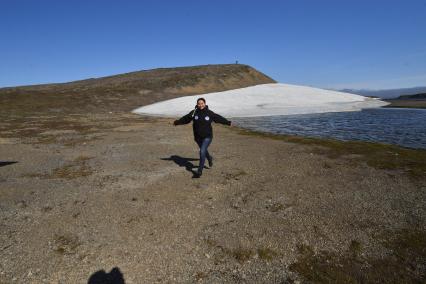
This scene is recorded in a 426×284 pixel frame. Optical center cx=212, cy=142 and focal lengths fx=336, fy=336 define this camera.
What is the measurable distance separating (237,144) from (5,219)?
1646cm

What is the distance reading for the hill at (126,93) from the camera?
61250 mm

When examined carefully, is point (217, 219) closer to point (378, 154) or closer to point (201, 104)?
point (201, 104)

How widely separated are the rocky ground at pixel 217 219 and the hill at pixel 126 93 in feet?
148

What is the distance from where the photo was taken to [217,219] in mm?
10500

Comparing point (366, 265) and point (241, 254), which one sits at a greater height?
point (241, 254)

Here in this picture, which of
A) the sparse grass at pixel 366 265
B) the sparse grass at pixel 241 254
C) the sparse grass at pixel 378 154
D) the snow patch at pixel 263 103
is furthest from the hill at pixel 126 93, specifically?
the sparse grass at pixel 366 265

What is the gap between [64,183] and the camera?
48.4 feet

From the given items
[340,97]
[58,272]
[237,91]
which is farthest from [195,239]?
[340,97]

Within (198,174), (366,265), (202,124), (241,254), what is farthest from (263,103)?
(366,265)

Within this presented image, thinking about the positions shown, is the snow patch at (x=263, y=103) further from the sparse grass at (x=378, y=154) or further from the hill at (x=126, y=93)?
the sparse grass at (x=378, y=154)

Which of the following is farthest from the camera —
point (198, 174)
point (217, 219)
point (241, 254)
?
point (198, 174)

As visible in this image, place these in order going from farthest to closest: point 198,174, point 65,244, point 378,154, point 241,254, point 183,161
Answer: point 378,154, point 183,161, point 198,174, point 65,244, point 241,254

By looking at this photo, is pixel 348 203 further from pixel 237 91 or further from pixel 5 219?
pixel 237 91

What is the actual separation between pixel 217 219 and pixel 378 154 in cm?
1361
